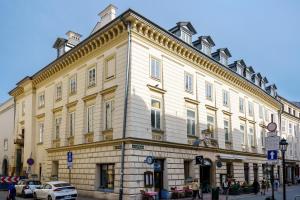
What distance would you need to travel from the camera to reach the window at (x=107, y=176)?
80.7 ft

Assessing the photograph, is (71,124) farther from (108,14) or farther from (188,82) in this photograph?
(188,82)

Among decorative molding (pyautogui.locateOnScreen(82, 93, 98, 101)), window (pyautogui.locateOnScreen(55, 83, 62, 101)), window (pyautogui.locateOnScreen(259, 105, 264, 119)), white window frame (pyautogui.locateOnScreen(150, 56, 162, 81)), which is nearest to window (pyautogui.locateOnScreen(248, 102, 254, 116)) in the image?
window (pyautogui.locateOnScreen(259, 105, 264, 119))

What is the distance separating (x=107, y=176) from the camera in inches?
996

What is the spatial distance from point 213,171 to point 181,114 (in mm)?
7177

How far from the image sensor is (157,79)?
86.7 feet

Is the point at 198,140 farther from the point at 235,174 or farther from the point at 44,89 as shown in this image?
the point at 44,89

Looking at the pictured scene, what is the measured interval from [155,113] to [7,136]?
1154 inches

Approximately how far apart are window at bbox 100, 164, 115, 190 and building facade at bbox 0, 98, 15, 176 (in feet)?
72.0

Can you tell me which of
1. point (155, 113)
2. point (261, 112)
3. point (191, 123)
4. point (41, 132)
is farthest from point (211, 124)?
point (41, 132)

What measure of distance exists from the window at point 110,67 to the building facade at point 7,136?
913 inches

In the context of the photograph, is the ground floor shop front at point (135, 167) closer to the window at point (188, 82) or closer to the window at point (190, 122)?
the window at point (190, 122)

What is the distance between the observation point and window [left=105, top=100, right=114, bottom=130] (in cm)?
2556

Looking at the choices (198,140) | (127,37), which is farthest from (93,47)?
(198,140)

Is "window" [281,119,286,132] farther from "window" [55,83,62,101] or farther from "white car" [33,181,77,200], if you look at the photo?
"white car" [33,181,77,200]
